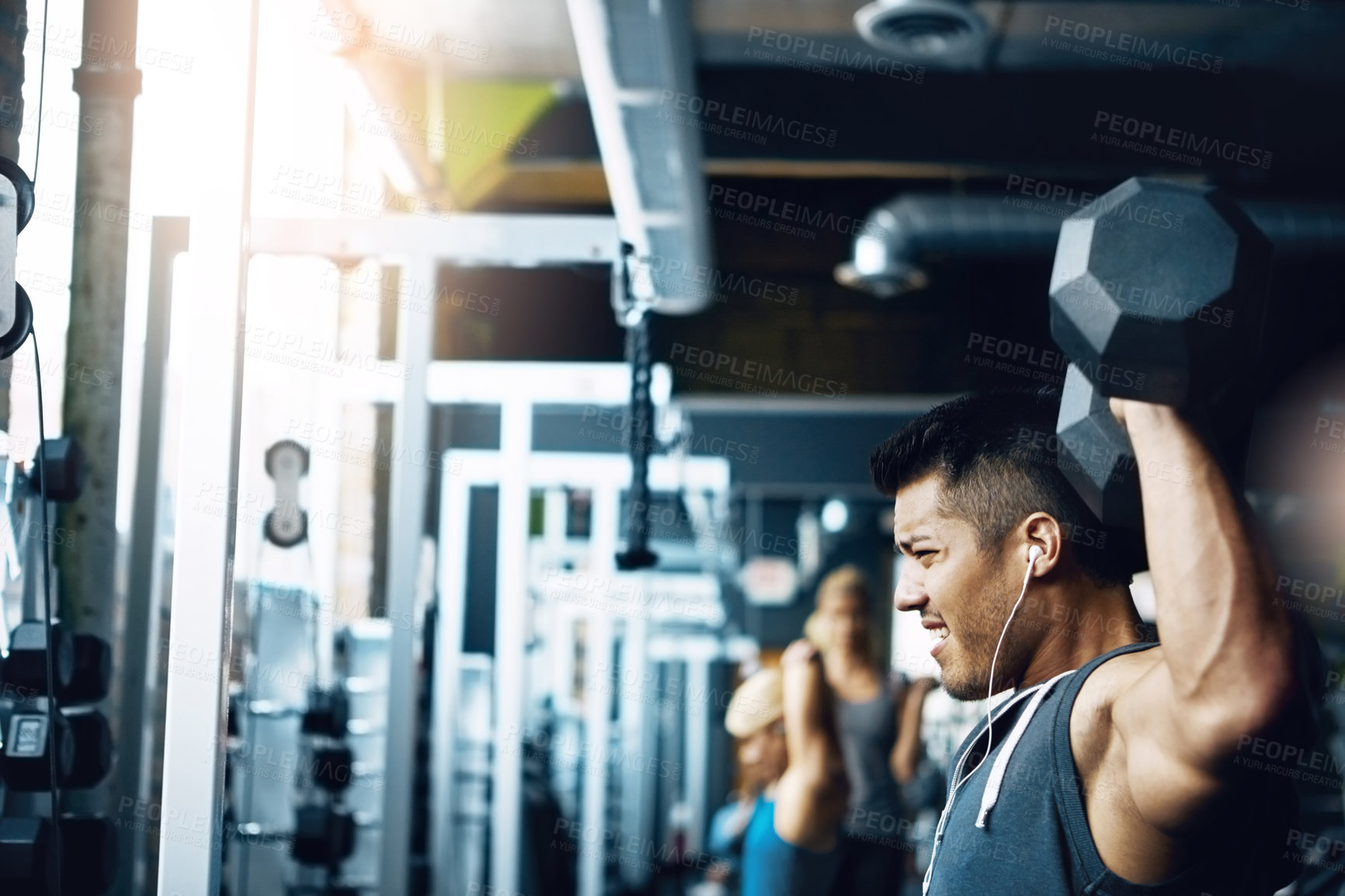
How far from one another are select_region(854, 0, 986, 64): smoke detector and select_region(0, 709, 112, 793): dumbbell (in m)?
3.68

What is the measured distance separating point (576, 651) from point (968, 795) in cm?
796

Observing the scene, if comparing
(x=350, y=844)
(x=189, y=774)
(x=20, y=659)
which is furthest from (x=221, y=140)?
(x=350, y=844)

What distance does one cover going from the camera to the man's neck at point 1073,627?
133cm

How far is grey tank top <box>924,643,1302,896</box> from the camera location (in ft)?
3.67

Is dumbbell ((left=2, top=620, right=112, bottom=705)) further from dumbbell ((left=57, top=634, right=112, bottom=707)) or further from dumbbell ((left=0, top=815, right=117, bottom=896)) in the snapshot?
dumbbell ((left=0, top=815, right=117, bottom=896))

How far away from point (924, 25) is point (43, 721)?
13.0 ft

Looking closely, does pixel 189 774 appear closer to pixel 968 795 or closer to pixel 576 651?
pixel 968 795

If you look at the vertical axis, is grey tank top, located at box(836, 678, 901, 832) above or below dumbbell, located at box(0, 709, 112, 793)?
below

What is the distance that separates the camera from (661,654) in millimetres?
11680

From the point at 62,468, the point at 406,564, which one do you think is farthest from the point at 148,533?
the point at 62,468

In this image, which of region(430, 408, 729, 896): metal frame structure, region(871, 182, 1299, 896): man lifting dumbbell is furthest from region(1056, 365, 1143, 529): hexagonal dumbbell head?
region(430, 408, 729, 896): metal frame structure

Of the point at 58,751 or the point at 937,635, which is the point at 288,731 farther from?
the point at 937,635

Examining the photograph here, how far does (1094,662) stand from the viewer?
1204 millimetres

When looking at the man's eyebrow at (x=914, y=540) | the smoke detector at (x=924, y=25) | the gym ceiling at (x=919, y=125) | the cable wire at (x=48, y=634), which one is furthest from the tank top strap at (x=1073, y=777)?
the smoke detector at (x=924, y=25)
